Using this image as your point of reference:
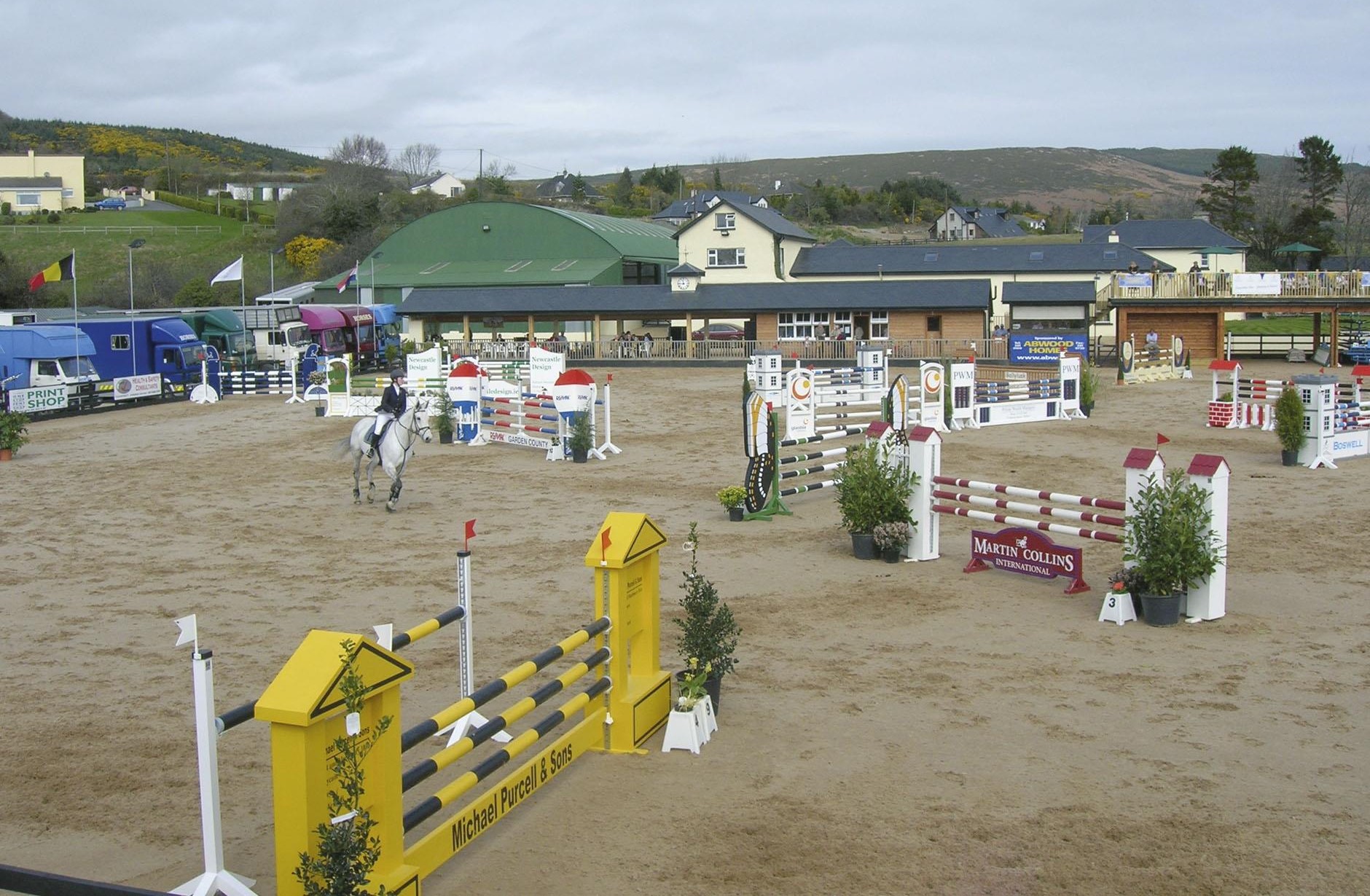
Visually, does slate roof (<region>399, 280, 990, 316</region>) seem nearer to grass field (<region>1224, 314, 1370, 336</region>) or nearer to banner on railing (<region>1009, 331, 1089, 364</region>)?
banner on railing (<region>1009, 331, 1089, 364</region>)

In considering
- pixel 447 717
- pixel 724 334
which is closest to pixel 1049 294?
pixel 724 334

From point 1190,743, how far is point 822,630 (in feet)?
11.8

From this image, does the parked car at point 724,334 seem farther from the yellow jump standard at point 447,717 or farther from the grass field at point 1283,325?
the yellow jump standard at point 447,717

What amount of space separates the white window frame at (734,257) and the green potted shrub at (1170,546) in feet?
157

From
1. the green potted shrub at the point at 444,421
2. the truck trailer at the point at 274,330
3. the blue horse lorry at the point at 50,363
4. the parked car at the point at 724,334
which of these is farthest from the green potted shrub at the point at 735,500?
the parked car at the point at 724,334

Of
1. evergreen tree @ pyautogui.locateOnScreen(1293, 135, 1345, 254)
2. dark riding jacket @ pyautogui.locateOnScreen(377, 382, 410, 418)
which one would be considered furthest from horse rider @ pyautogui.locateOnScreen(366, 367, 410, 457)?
evergreen tree @ pyautogui.locateOnScreen(1293, 135, 1345, 254)

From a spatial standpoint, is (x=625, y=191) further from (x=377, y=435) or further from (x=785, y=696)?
(x=785, y=696)

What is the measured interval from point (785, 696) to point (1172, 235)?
219ft

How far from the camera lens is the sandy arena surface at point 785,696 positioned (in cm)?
607

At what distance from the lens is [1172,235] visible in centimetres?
6775

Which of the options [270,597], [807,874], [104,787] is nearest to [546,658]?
[807,874]

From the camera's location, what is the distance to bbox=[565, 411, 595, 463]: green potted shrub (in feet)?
70.0

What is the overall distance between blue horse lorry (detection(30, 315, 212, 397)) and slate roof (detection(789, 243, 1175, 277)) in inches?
1192

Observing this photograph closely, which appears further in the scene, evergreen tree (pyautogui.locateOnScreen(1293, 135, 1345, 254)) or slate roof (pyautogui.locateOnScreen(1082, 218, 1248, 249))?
evergreen tree (pyautogui.locateOnScreen(1293, 135, 1345, 254))
